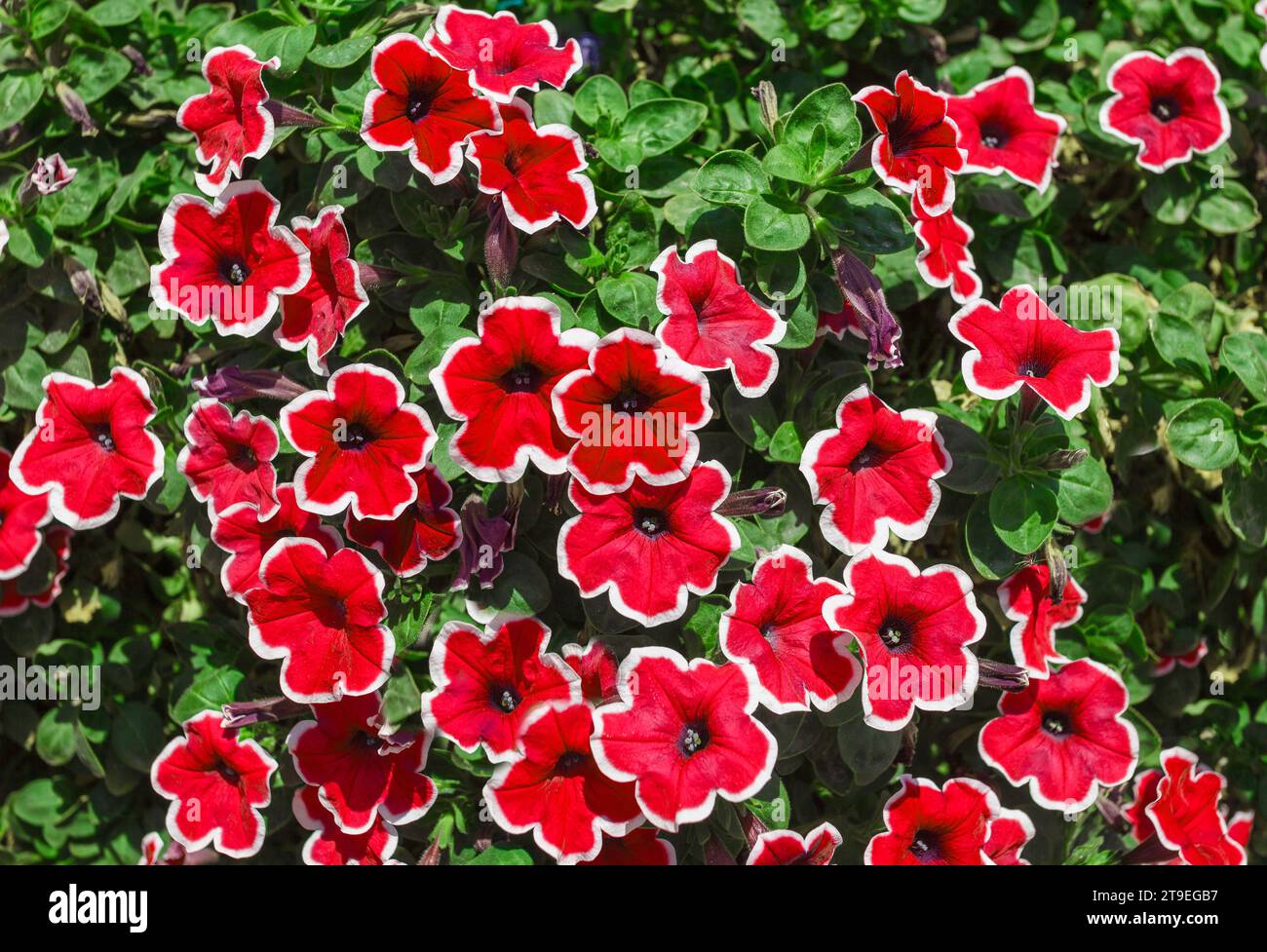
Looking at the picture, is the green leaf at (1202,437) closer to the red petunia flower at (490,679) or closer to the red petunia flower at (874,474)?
the red petunia flower at (874,474)

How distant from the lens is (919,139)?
6.73ft

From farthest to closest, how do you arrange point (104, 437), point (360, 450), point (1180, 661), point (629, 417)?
1. point (1180, 661)
2. point (104, 437)
3. point (360, 450)
4. point (629, 417)

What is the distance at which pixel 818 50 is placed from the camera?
8.59 ft

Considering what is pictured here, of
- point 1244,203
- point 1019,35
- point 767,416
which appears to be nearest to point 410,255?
point 767,416

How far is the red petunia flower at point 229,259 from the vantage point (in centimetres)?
205

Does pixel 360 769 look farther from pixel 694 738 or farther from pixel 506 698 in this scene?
pixel 694 738

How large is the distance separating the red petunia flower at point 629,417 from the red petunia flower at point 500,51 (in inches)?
19.9

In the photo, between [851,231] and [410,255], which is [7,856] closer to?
[410,255]

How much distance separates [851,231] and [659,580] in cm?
74

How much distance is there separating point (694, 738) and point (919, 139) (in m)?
1.14

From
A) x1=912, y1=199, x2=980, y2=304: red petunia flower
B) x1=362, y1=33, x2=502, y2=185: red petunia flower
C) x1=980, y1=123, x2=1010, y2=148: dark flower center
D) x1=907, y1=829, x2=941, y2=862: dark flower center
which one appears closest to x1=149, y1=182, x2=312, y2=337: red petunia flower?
x1=362, y1=33, x2=502, y2=185: red petunia flower

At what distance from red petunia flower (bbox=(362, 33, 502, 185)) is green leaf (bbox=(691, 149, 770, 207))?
1.25ft

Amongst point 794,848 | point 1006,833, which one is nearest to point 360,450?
point 794,848

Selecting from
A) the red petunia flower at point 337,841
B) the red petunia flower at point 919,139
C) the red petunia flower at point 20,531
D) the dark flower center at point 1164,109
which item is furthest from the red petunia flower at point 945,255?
the red petunia flower at point 20,531
